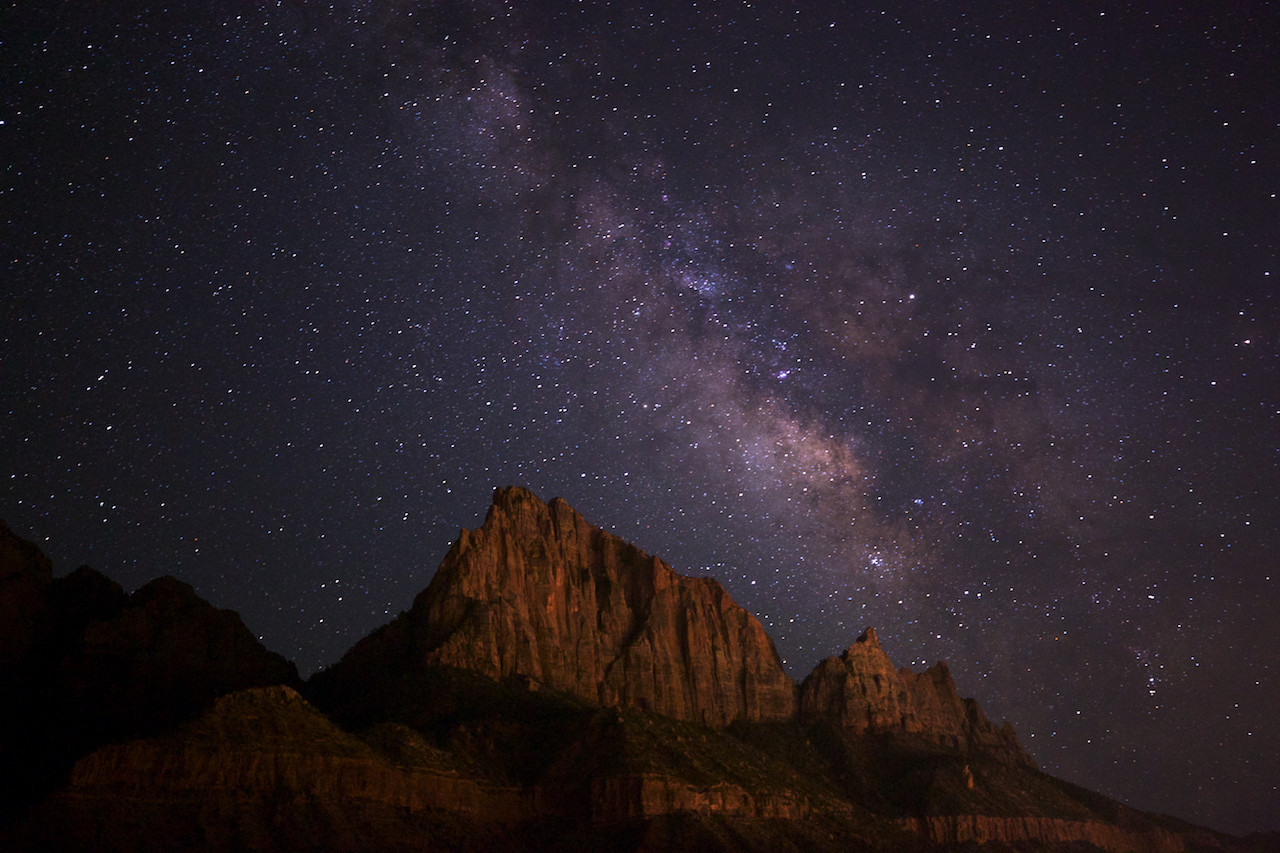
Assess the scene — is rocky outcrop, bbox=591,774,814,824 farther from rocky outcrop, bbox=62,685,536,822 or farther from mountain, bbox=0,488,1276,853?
rocky outcrop, bbox=62,685,536,822

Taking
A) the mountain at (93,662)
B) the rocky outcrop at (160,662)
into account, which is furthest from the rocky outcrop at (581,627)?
the mountain at (93,662)

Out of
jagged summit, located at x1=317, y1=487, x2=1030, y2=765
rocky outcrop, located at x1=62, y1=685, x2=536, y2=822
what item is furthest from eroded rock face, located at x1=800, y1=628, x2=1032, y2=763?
rocky outcrop, located at x1=62, y1=685, x2=536, y2=822

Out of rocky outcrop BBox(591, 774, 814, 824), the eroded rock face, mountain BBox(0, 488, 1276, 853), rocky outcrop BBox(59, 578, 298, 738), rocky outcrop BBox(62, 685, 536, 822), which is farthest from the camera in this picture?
the eroded rock face

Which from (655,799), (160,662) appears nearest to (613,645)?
(655,799)

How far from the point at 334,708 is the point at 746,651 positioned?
67.9 m

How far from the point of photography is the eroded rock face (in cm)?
16600

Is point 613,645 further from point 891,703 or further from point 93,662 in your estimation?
point 93,662

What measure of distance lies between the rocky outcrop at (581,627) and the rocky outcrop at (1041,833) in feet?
100.0

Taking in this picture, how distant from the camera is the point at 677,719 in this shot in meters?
145

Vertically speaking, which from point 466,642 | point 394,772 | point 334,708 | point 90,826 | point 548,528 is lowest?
point 90,826

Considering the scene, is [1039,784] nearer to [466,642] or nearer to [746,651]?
[746,651]

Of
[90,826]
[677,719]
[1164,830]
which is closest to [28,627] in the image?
[90,826]

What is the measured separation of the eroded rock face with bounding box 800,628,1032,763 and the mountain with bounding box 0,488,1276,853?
0.45 meters

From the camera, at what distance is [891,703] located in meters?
170
